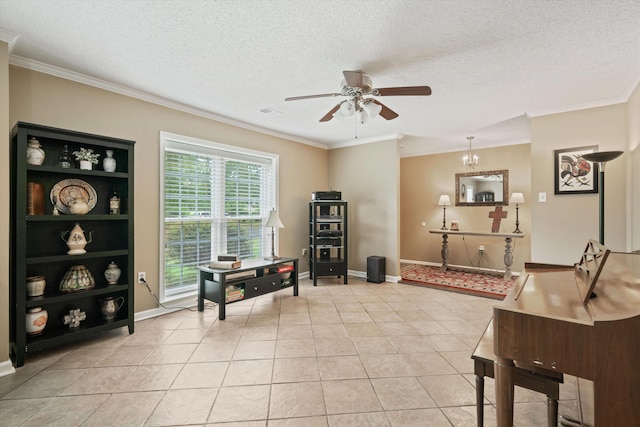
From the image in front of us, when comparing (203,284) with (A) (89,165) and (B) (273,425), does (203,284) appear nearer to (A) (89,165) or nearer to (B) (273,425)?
(A) (89,165)

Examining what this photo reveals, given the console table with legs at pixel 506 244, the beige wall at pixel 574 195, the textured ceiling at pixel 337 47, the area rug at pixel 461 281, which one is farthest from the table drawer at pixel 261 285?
the console table with legs at pixel 506 244

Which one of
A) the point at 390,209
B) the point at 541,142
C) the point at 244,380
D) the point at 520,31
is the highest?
the point at 520,31

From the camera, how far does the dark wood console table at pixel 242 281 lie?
3.25 metres

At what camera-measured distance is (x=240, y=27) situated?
79.6 inches

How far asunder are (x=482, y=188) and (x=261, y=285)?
15.5 feet

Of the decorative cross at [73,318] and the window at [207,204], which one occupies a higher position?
the window at [207,204]

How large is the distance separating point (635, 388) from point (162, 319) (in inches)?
144

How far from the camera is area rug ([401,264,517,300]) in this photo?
4.37 metres

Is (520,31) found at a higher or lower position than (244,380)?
higher

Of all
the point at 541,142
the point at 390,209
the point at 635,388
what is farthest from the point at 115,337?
the point at 541,142

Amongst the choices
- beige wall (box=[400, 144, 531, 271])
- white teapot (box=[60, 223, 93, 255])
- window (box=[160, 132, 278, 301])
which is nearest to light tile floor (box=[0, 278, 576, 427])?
window (box=[160, 132, 278, 301])

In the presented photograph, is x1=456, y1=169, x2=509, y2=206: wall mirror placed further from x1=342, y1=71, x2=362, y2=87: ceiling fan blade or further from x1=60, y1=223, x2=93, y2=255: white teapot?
x1=60, y1=223, x2=93, y2=255: white teapot

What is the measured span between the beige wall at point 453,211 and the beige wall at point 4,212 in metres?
6.33

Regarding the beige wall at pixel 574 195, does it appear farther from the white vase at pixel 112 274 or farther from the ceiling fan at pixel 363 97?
the white vase at pixel 112 274
